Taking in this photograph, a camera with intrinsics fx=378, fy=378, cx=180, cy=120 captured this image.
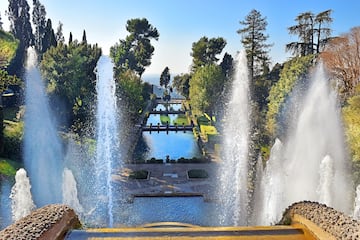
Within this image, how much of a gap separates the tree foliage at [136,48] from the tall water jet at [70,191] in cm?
2902

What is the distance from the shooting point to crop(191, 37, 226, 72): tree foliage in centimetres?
3941

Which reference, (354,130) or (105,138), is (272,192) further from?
(105,138)

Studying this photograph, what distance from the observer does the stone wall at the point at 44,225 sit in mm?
4848

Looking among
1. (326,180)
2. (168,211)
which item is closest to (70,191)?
(168,211)

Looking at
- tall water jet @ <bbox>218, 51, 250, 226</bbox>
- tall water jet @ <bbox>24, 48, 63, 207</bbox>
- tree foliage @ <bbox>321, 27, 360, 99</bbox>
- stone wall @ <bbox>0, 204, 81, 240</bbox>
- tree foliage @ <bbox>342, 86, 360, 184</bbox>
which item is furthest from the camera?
tree foliage @ <bbox>321, 27, 360, 99</bbox>

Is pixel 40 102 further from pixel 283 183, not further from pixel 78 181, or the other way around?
pixel 283 183

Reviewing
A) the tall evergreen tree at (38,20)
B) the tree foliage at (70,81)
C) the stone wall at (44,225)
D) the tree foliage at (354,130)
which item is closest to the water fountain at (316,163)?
the tree foliage at (354,130)

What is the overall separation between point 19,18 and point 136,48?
40.3 feet

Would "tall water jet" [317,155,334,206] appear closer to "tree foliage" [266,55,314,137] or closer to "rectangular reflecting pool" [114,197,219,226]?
"rectangular reflecting pool" [114,197,219,226]

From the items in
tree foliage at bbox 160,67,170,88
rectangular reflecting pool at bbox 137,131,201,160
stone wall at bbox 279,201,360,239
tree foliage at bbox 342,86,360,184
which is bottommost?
rectangular reflecting pool at bbox 137,131,201,160

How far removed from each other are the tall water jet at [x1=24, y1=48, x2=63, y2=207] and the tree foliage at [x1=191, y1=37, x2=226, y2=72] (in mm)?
24852

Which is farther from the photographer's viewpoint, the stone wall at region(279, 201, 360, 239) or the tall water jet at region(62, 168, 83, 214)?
the tall water jet at region(62, 168, 83, 214)

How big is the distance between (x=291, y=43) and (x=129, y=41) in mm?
19763

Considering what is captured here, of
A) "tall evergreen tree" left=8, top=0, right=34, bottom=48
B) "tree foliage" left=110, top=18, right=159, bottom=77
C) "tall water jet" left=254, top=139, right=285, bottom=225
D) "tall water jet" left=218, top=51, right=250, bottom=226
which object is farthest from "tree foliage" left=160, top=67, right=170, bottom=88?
"tall water jet" left=254, top=139, right=285, bottom=225
